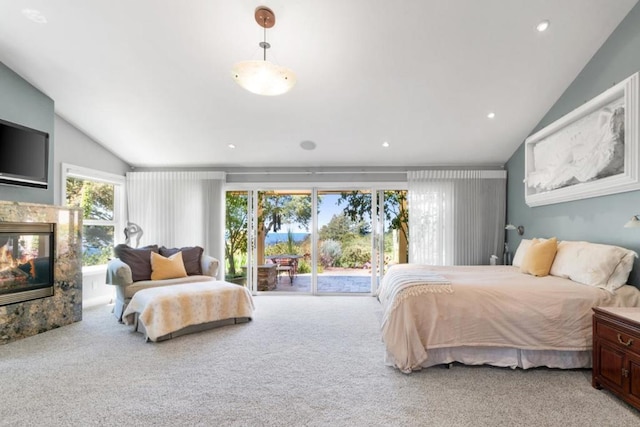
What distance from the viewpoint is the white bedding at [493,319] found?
263 cm

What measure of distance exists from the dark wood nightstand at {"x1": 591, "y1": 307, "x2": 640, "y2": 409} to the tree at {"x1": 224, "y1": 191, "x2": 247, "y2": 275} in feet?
15.3

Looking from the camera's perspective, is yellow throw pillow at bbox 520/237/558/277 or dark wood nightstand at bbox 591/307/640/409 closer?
dark wood nightstand at bbox 591/307/640/409

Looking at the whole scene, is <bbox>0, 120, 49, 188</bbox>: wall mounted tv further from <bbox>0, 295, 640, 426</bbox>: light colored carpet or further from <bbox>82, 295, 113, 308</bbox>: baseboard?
<bbox>82, 295, 113, 308</bbox>: baseboard

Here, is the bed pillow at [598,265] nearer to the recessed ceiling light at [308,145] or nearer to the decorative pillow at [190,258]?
the recessed ceiling light at [308,145]

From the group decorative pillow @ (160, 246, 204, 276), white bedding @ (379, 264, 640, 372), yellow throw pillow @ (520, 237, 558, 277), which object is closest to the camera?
white bedding @ (379, 264, 640, 372)

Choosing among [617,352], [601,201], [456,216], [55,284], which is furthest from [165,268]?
[601,201]

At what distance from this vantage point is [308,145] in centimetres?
495

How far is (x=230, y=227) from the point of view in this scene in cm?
570

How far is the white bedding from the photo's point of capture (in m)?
2.63

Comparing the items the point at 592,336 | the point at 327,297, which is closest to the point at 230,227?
the point at 327,297

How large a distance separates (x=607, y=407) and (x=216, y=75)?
430 cm

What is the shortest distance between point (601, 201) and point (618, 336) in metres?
1.54

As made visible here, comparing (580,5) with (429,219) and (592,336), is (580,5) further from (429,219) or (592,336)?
(429,219)

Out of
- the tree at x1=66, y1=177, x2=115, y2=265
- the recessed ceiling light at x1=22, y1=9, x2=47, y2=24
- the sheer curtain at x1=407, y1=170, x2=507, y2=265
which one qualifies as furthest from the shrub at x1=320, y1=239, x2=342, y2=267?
the recessed ceiling light at x1=22, y1=9, x2=47, y2=24
